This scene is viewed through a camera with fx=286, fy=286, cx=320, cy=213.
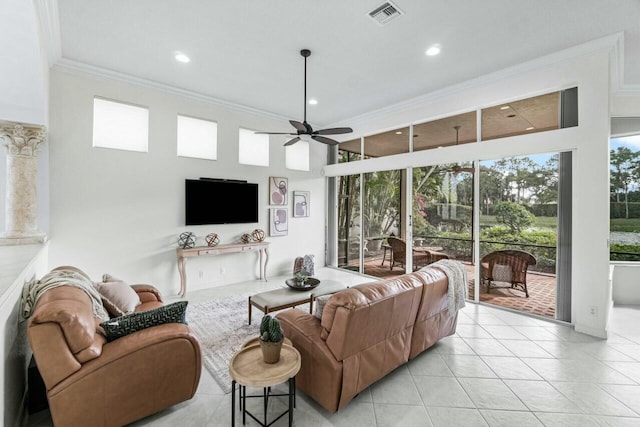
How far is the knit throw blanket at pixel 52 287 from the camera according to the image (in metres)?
1.96

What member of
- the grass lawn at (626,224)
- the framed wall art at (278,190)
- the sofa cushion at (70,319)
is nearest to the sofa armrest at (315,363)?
the sofa cushion at (70,319)

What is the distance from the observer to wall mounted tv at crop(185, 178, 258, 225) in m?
4.85

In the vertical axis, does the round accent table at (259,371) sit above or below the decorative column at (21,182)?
below

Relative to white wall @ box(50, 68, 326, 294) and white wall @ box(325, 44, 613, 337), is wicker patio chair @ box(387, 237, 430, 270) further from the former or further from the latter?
white wall @ box(50, 68, 326, 294)

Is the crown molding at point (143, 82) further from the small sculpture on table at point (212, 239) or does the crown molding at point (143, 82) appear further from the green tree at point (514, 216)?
the green tree at point (514, 216)

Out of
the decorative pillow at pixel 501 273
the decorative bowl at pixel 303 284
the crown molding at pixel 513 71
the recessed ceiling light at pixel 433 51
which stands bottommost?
Answer: the decorative bowl at pixel 303 284

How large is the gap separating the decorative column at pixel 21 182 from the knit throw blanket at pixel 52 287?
1.53 meters

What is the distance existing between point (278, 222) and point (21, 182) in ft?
12.4

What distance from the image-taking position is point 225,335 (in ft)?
10.6

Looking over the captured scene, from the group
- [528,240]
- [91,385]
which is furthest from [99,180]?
[528,240]

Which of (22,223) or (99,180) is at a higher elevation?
(99,180)

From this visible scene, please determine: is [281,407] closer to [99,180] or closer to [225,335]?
[225,335]

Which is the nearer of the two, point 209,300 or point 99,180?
point 99,180

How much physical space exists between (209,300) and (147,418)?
2.44 meters
